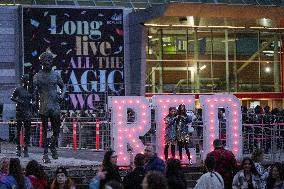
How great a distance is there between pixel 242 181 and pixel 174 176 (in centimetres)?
207

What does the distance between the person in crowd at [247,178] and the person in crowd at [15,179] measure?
4022 millimetres

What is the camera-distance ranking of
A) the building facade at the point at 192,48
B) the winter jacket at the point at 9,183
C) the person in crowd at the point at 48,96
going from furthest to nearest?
1. the building facade at the point at 192,48
2. the person in crowd at the point at 48,96
3. the winter jacket at the point at 9,183

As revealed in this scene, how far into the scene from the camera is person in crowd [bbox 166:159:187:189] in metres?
12.5

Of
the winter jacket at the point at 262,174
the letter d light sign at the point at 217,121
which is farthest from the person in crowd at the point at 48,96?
the winter jacket at the point at 262,174

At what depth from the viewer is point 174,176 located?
41.4 feet

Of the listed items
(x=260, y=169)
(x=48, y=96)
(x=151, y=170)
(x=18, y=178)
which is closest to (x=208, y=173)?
(x=151, y=170)

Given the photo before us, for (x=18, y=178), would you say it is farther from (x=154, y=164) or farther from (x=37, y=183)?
(x=154, y=164)

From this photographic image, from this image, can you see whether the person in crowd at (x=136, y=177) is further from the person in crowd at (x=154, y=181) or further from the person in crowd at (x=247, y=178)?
the person in crowd at (x=154, y=181)

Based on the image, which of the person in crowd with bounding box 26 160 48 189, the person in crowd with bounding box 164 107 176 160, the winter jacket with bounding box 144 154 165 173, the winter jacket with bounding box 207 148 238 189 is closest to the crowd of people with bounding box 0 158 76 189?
the person in crowd with bounding box 26 160 48 189

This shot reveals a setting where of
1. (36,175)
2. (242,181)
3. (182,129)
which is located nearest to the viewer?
(36,175)

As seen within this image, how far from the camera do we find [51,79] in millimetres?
18781

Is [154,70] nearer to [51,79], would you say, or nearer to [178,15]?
[178,15]

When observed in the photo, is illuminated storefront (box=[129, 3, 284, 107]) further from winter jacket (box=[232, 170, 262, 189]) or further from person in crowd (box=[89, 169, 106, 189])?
person in crowd (box=[89, 169, 106, 189])

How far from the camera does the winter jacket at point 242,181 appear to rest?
14.2 m
